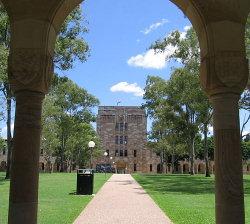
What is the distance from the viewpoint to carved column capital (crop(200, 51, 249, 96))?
Result: 22.9 ft

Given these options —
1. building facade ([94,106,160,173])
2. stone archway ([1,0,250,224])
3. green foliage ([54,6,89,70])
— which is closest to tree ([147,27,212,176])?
green foliage ([54,6,89,70])

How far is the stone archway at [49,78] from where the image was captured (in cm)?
677

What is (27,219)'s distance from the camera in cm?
669

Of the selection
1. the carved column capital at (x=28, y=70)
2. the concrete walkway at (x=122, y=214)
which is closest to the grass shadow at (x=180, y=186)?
the concrete walkway at (x=122, y=214)

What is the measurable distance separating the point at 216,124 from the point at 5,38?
26225mm

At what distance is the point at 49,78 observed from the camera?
719cm

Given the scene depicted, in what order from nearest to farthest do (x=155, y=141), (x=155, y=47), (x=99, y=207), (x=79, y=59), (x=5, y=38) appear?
1. (x=99, y=207)
2. (x=79, y=59)
3. (x=5, y=38)
4. (x=155, y=47)
5. (x=155, y=141)

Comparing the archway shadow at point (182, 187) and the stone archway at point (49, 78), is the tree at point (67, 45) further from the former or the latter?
the stone archway at point (49, 78)

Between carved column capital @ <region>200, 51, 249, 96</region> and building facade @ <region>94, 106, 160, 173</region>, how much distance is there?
356 ft

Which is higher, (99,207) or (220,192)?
(220,192)

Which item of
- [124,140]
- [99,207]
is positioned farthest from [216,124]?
[124,140]

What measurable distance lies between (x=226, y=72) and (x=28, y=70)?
10.2 feet

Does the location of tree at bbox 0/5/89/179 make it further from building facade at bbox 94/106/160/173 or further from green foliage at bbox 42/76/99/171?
building facade at bbox 94/106/160/173

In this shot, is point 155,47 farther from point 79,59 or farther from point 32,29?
point 32,29
